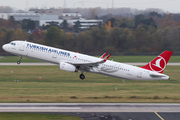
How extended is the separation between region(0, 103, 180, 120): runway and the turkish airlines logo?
16214mm

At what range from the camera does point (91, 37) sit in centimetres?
12006

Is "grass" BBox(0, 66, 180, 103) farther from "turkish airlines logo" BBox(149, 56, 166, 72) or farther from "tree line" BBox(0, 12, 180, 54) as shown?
"tree line" BBox(0, 12, 180, 54)

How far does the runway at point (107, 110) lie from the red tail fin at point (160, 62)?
16225 mm

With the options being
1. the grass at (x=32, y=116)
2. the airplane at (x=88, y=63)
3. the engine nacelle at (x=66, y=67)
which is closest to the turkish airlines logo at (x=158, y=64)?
the airplane at (x=88, y=63)

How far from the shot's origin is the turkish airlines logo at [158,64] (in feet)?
143

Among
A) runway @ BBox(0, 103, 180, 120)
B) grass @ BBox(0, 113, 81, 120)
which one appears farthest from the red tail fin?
grass @ BBox(0, 113, 81, 120)

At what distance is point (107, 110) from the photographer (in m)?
25.4

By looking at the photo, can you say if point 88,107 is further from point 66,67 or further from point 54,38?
point 54,38

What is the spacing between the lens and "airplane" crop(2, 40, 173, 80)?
43656mm

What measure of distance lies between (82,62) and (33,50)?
27.5 feet

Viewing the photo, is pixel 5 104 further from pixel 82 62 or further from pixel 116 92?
pixel 82 62

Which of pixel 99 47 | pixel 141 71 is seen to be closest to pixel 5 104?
pixel 141 71

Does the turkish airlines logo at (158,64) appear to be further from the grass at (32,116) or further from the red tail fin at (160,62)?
the grass at (32,116)

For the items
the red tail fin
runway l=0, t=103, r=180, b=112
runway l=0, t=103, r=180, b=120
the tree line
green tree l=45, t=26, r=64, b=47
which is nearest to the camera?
runway l=0, t=103, r=180, b=120
